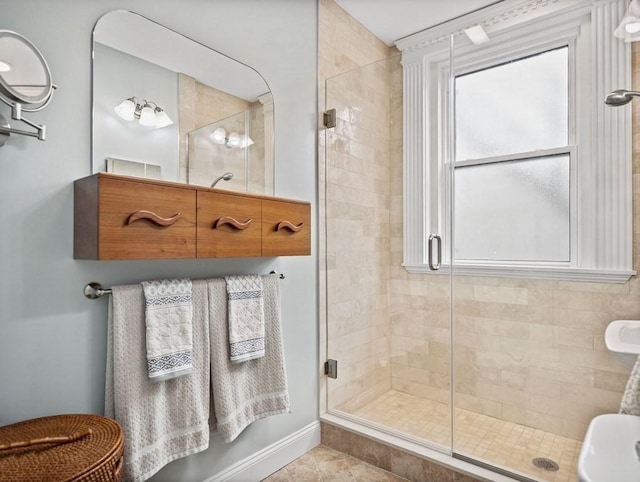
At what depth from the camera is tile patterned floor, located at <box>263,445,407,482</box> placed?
6.34 feet

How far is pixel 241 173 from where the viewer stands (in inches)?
71.8

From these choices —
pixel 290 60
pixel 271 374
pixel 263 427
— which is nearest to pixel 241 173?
pixel 290 60

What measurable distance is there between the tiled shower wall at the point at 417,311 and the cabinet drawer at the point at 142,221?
105 centimetres

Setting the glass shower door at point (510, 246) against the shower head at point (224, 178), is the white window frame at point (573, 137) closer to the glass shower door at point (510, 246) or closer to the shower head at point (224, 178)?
the glass shower door at point (510, 246)

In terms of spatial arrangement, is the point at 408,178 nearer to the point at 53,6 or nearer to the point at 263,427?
the point at 263,427

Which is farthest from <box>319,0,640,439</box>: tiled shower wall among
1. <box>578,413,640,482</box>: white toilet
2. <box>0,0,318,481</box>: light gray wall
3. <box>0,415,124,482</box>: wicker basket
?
<box>0,415,124,482</box>: wicker basket

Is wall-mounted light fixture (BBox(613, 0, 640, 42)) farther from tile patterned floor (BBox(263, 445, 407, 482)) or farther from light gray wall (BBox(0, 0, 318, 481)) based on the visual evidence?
tile patterned floor (BBox(263, 445, 407, 482))

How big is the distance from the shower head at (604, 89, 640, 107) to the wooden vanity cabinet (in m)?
1.52

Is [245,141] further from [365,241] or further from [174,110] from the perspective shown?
[365,241]

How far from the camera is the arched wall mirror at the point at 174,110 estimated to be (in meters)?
1.39

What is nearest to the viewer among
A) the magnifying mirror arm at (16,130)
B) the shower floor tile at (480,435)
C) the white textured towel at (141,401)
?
the magnifying mirror arm at (16,130)

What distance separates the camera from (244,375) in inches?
68.4

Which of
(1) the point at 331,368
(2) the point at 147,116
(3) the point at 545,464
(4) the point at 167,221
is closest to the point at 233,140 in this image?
(2) the point at 147,116

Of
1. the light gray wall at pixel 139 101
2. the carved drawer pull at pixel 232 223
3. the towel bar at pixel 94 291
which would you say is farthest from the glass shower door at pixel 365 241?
the towel bar at pixel 94 291
